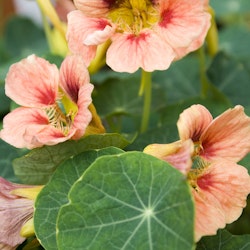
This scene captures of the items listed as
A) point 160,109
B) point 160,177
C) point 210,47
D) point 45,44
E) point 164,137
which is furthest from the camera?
point 45,44

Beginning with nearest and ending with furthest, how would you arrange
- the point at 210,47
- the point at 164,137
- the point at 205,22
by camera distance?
the point at 205,22 < the point at 164,137 < the point at 210,47

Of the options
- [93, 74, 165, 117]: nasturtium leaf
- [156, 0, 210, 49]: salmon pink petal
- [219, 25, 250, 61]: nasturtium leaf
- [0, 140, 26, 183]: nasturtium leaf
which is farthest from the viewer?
[219, 25, 250, 61]: nasturtium leaf

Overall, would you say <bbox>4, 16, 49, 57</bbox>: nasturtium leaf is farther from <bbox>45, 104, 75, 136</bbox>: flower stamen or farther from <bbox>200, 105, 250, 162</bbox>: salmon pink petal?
<bbox>200, 105, 250, 162</bbox>: salmon pink petal

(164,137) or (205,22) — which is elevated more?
(205,22)

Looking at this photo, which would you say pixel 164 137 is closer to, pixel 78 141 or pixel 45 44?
pixel 78 141

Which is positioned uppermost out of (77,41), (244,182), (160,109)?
(77,41)

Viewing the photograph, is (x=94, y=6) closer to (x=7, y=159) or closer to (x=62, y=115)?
(x=62, y=115)

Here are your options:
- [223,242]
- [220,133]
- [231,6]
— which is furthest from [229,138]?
[231,6]

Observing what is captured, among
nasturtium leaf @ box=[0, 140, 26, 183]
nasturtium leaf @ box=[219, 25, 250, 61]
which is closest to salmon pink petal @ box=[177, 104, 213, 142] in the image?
nasturtium leaf @ box=[0, 140, 26, 183]

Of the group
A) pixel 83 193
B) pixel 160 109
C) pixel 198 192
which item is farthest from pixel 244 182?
pixel 160 109
